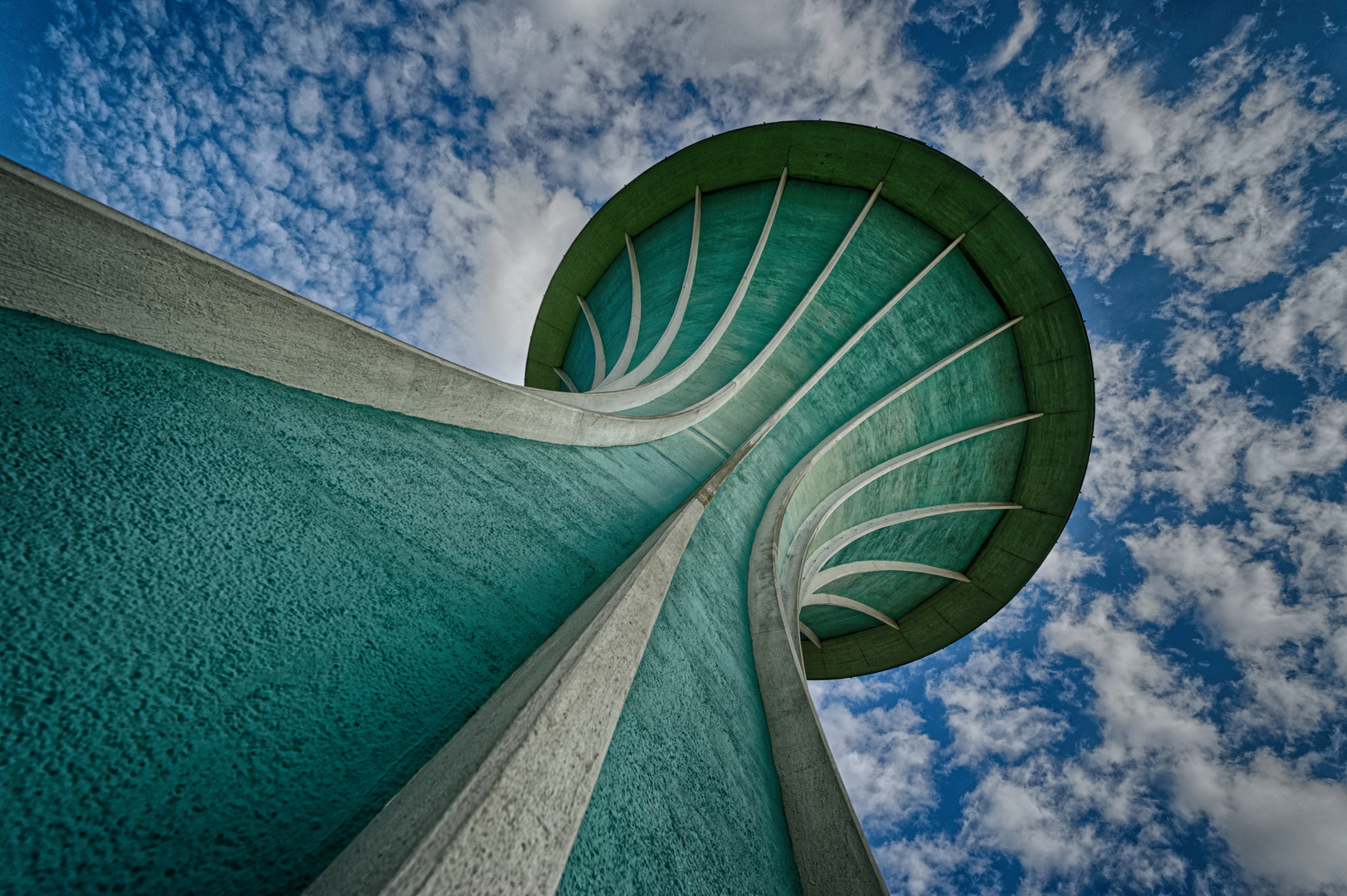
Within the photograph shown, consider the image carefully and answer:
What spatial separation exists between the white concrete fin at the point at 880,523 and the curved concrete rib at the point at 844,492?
16cm

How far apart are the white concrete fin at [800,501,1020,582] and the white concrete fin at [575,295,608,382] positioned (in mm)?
5486

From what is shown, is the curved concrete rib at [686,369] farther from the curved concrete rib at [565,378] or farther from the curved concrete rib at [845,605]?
the curved concrete rib at [565,378]

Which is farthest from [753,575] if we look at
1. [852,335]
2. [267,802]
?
[852,335]

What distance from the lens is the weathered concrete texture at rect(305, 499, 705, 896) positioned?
1.16 m

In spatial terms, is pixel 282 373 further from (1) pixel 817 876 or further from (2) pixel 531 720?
(1) pixel 817 876

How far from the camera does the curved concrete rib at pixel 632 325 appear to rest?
30.9 ft

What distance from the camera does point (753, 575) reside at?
5.66m

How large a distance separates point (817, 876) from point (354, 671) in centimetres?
247

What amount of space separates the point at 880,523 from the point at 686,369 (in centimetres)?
629

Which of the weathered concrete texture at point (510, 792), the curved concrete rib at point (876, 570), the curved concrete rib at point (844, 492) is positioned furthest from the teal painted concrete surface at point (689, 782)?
the curved concrete rib at point (876, 570)

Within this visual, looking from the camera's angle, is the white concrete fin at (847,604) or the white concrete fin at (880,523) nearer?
the white concrete fin at (880,523)

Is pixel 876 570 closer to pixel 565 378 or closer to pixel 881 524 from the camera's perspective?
pixel 881 524

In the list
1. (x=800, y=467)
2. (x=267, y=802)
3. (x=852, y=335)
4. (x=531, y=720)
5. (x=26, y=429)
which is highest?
(x=852, y=335)

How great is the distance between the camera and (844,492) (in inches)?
384
